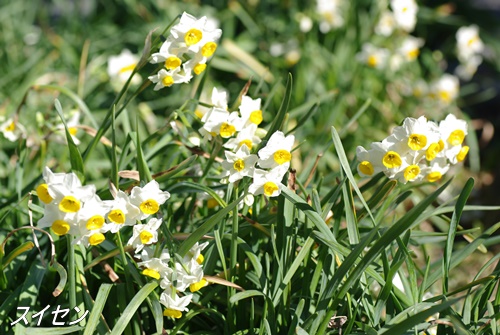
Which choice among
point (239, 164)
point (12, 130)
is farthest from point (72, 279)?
point (12, 130)

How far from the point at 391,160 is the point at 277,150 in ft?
0.85

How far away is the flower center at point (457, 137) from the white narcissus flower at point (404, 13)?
1.57m

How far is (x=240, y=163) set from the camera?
4.68ft

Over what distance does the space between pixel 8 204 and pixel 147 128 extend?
122 cm

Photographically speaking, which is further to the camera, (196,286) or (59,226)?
(196,286)

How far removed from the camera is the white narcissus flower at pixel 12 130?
2006mm

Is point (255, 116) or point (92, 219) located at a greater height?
point (255, 116)

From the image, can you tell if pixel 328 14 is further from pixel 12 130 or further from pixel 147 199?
pixel 147 199

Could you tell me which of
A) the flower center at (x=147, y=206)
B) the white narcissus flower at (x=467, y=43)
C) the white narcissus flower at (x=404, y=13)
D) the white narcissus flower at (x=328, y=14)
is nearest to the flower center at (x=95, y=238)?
the flower center at (x=147, y=206)

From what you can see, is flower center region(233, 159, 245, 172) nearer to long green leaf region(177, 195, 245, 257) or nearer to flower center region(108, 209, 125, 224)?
long green leaf region(177, 195, 245, 257)

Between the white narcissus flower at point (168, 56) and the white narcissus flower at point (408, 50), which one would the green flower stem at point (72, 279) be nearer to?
the white narcissus flower at point (168, 56)

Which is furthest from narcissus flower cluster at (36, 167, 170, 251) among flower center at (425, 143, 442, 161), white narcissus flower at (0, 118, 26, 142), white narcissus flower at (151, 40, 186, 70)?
white narcissus flower at (0, 118, 26, 142)

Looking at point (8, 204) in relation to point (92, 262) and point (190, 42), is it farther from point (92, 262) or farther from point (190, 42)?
point (190, 42)

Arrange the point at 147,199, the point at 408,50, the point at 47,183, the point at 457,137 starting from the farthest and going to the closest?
the point at 408,50, the point at 457,137, the point at 147,199, the point at 47,183
